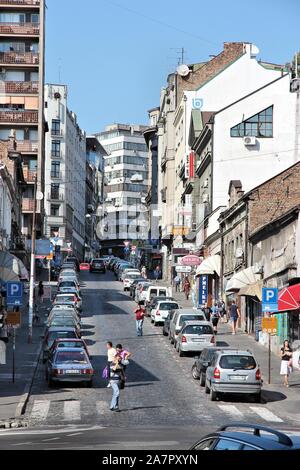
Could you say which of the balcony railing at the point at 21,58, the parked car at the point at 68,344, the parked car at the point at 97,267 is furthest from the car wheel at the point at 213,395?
the parked car at the point at 97,267

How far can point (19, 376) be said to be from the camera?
3566cm

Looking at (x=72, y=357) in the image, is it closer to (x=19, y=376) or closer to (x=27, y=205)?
(x=19, y=376)

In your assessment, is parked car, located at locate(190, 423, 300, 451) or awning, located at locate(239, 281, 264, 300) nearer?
parked car, located at locate(190, 423, 300, 451)

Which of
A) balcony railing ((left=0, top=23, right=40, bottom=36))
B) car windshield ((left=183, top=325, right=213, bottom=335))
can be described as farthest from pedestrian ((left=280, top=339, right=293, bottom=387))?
balcony railing ((left=0, top=23, right=40, bottom=36))

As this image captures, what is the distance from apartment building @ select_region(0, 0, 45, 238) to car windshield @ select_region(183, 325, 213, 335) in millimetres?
61462

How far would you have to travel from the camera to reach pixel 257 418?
90.0 feet

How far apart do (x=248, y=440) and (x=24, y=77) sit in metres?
98.9

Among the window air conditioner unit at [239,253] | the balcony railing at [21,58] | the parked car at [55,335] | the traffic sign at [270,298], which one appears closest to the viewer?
the traffic sign at [270,298]

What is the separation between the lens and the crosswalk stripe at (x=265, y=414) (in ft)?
89.5

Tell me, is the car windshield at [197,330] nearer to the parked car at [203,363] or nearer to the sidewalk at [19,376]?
the sidewalk at [19,376]

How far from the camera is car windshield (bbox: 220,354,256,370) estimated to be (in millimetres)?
30672

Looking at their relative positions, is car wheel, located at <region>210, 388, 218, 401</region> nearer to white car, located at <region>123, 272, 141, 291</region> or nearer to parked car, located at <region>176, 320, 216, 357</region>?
parked car, located at <region>176, 320, 216, 357</region>

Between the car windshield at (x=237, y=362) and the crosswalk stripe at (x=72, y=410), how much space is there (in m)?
4.54

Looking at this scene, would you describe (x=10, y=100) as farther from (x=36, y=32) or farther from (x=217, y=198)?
(x=217, y=198)
